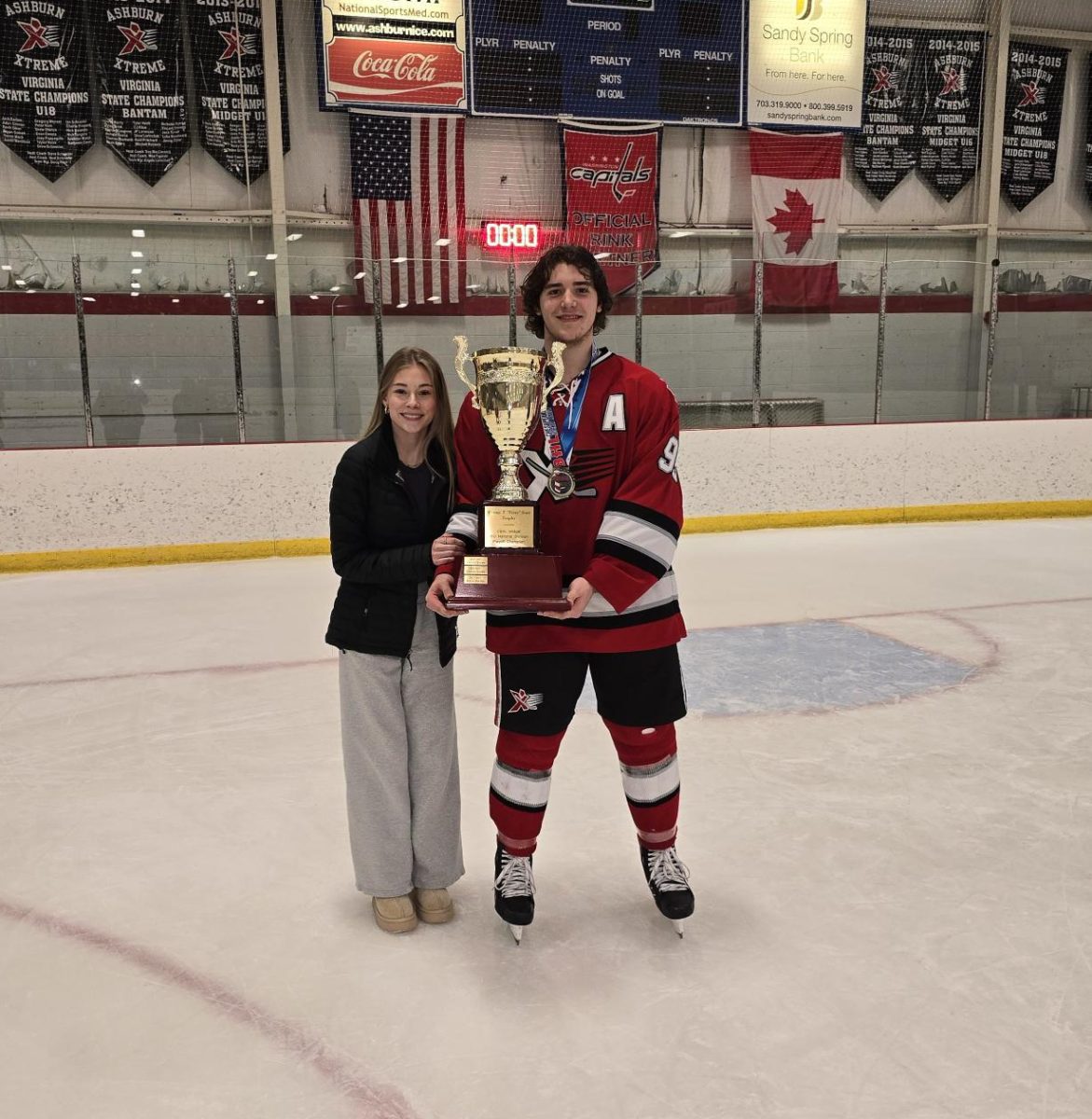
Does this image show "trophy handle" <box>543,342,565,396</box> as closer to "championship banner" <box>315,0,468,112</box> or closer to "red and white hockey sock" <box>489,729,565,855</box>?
"red and white hockey sock" <box>489,729,565,855</box>

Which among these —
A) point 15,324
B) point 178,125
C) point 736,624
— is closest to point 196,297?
point 15,324

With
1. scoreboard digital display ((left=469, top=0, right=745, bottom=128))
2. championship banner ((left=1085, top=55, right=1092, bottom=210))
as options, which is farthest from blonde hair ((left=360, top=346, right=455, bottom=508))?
championship banner ((left=1085, top=55, right=1092, bottom=210))

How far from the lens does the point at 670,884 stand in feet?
5.98

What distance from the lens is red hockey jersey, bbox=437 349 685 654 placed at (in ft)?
5.47

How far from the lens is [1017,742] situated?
276cm

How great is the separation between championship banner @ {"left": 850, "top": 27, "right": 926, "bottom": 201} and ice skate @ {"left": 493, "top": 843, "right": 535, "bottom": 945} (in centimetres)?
918

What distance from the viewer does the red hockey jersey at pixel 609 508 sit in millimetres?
1666

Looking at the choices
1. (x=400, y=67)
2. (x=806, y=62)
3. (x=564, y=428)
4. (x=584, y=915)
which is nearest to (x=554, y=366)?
(x=564, y=428)

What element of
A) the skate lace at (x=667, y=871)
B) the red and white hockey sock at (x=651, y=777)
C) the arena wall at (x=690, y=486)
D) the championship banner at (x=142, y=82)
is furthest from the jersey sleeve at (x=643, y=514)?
the championship banner at (x=142, y=82)

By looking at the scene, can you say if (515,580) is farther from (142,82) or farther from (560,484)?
(142,82)

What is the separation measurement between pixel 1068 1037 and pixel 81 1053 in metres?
1.45

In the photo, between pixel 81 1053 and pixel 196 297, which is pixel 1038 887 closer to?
pixel 81 1053

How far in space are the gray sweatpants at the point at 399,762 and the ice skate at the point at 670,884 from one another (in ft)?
1.25

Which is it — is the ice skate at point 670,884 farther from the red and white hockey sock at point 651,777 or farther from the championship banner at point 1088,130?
the championship banner at point 1088,130
